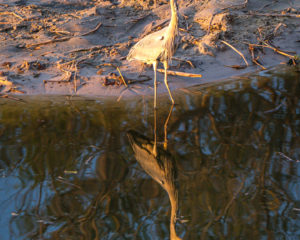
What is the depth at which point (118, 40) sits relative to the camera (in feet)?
27.1

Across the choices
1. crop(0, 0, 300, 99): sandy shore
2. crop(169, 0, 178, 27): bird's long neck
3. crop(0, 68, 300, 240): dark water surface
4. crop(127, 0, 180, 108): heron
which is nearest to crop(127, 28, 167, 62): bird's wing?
crop(127, 0, 180, 108): heron

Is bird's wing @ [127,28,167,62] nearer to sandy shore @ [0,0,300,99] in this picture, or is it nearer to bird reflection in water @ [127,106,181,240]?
sandy shore @ [0,0,300,99]

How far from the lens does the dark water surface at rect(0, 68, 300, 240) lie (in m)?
3.03

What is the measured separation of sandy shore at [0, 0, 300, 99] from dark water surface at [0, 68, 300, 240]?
25.6 inches

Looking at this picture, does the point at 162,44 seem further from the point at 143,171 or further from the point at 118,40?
the point at 143,171

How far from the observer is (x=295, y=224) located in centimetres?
298

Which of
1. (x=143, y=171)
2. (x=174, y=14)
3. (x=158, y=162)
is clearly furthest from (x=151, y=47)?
(x=143, y=171)

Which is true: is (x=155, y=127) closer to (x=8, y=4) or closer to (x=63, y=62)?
(x=63, y=62)

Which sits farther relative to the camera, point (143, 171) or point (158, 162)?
point (158, 162)

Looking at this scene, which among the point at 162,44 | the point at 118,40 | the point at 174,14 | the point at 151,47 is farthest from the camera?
the point at 118,40

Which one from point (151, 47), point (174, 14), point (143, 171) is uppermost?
point (174, 14)

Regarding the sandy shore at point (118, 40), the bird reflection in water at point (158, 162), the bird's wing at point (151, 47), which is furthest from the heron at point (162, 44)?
the bird reflection in water at point (158, 162)

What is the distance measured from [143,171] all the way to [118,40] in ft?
16.4

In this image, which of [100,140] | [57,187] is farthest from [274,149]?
[57,187]
